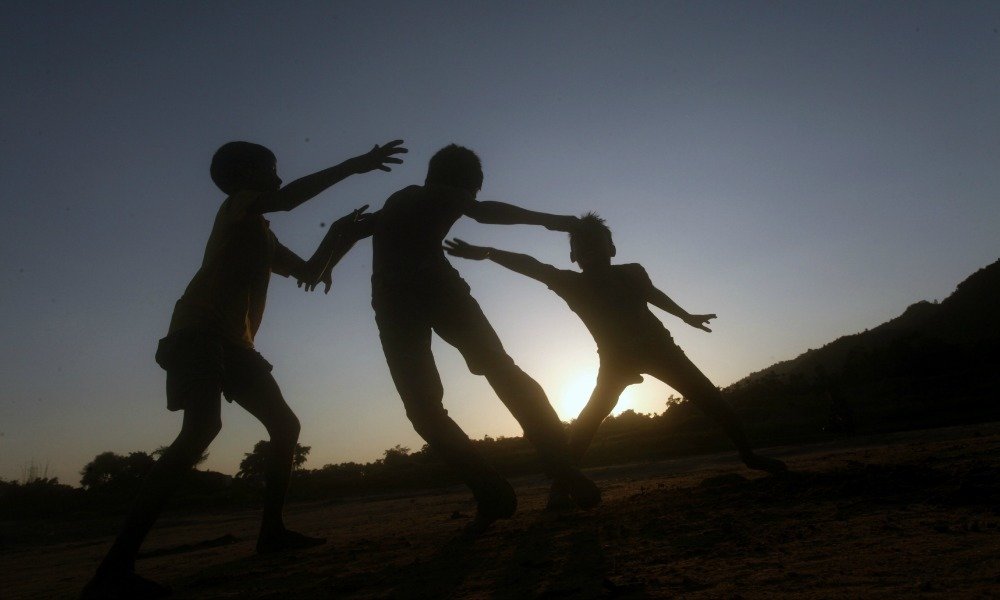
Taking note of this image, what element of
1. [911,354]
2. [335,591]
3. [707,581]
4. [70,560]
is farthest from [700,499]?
[911,354]

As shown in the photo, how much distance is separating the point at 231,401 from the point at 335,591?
1690 mm

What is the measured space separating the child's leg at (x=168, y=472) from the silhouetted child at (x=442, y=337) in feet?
3.19

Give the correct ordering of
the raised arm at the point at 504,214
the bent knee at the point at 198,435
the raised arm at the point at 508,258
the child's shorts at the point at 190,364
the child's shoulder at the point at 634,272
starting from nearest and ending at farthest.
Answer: the bent knee at the point at 198,435
the child's shorts at the point at 190,364
the raised arm at the point at 504,214
the raised arm at the point at 508,258
the child's shoulder at the point at 634,272

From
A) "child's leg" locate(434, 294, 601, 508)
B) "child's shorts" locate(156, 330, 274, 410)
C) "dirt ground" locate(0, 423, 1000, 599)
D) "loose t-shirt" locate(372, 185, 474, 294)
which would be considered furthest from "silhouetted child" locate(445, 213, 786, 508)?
"child's shorts" locate(156, 330, 274, 410)

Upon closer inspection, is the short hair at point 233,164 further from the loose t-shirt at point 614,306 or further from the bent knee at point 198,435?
the loose t-shirt at point 614,306

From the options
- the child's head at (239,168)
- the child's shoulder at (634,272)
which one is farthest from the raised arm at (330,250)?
the child's shoulder at (634,272)

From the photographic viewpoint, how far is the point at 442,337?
354cm

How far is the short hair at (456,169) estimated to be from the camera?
12.2 feet

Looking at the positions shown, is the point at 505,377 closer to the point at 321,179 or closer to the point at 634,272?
the point at 321,179

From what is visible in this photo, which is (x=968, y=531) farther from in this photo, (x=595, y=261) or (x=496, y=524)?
(x=595, y=261)

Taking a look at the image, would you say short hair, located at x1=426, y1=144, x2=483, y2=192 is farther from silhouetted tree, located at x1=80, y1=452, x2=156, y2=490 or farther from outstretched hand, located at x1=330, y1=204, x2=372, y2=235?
silhouetted tree, located at x1=80, y1=452, x2=156, y2=490

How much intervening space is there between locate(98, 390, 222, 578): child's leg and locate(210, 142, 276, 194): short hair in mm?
1239

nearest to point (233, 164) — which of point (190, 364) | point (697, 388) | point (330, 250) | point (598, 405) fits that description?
point (330, 250)

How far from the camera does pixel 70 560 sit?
4.02 meters
